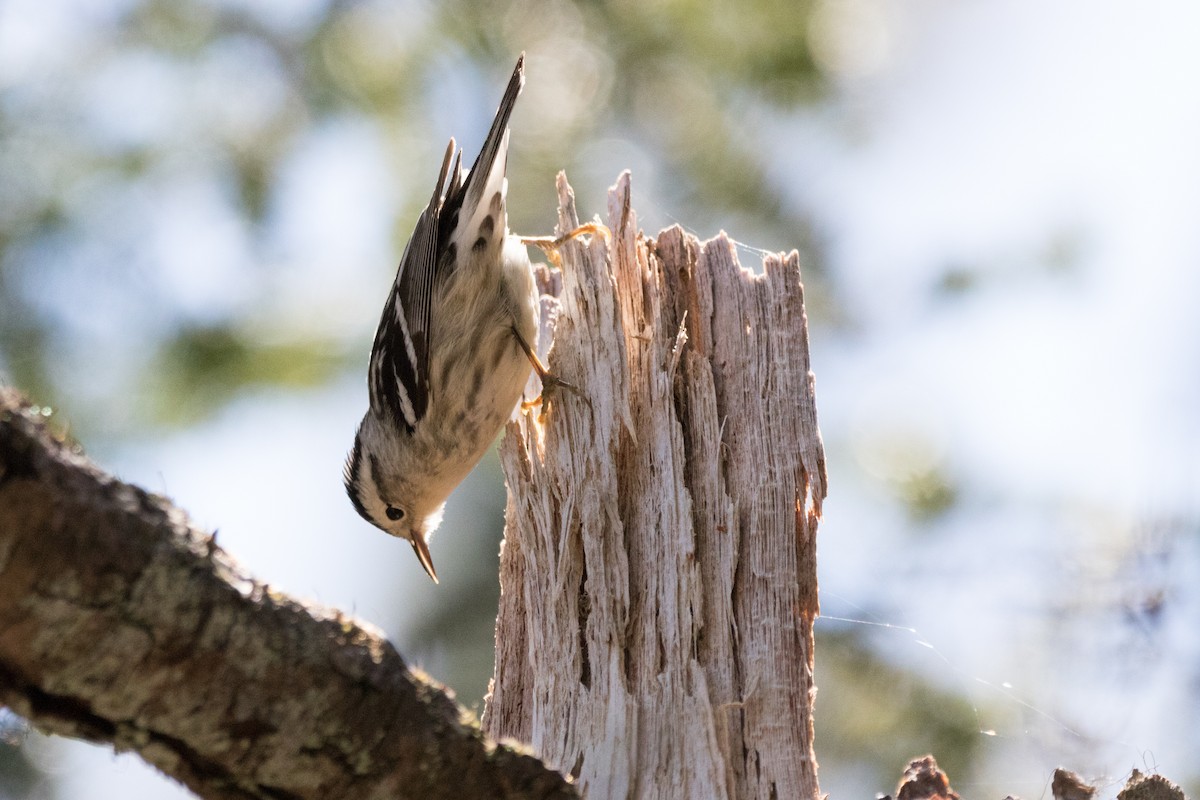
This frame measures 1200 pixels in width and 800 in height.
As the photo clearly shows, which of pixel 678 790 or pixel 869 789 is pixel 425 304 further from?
pixel 869 789

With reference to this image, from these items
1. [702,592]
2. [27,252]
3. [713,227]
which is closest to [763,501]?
[702,592]

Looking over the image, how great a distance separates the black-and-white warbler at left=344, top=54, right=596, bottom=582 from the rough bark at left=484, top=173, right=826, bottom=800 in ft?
1.74

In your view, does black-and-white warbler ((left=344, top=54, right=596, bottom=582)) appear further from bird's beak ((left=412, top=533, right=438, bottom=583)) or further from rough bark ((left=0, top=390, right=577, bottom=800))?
rough bark ((left=0, top=390, right=577, bottom=800))

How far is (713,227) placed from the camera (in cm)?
492

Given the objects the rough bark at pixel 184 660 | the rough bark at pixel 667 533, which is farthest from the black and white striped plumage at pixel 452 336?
the rough bark at pixel 184 660

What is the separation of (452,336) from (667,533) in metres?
1.55

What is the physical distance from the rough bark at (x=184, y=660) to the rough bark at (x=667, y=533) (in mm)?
1030

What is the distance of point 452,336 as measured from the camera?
4250mm

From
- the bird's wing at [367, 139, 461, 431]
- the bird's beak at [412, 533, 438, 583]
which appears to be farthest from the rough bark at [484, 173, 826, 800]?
the bird's beak at [412, 533, 438, 583]

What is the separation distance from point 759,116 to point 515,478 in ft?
8.21

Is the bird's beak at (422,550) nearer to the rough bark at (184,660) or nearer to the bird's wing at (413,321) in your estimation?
the bird's wing at (413,321)

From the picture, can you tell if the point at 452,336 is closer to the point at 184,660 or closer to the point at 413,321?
the point at 413,321

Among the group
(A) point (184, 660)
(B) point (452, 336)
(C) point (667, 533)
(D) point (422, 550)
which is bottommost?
(A) point (184, 660)

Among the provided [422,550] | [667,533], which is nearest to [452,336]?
[422,550]
